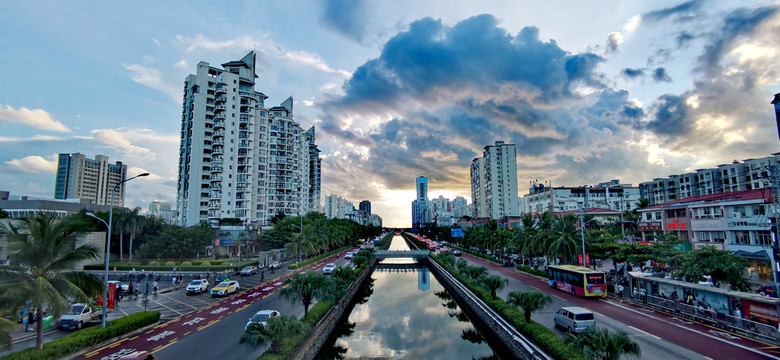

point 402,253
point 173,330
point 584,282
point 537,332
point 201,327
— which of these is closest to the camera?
point 537,332

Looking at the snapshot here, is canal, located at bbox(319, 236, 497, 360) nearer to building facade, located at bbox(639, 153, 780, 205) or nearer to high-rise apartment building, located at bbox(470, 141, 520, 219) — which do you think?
building facade, located at bbox(639, 153, 780, 205)

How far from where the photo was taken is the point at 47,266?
19875 millimetres

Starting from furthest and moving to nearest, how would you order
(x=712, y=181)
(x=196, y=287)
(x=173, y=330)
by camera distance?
(x=712, y=181)
(x=196, y=287)
(x=173, y=330)

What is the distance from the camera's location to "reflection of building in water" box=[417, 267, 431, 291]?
69.4m

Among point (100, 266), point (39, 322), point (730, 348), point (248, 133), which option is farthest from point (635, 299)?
point (248, 133)

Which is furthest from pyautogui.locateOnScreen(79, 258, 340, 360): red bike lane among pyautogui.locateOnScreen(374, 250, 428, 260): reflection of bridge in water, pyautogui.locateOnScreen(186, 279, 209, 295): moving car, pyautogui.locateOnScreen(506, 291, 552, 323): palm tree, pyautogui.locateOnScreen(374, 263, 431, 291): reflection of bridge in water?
pyautogui.locateOnScreen(374, 250, 428, 260): reflection of bridge in water

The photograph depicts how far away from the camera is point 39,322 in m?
19.9

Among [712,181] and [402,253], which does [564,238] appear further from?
[712,181]

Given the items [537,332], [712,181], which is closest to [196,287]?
[537,332]

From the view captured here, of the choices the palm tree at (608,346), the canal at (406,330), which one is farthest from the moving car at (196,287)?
the palm tree at (608,346)

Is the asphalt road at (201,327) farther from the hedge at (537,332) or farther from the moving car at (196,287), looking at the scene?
the hedge at (537,332)

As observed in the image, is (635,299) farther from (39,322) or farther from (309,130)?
(309,130)

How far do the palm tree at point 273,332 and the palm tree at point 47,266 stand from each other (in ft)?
28.9

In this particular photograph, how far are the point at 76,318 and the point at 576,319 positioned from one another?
36.3m
